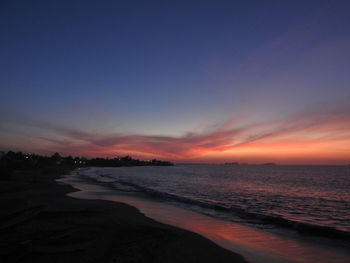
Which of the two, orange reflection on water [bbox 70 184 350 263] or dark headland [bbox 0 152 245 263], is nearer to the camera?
dark headland [bbox 0 152 245 263]

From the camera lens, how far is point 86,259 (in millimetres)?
7477

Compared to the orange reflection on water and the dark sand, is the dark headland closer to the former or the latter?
the dark sand

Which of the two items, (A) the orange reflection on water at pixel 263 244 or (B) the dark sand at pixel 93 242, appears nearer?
(B) the dark sand at pixel 93 242

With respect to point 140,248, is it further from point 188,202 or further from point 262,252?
point 188,202

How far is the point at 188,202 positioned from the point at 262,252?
1517cm

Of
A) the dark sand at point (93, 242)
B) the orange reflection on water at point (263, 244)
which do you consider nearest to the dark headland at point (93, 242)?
the dark sand at point (93, 242)

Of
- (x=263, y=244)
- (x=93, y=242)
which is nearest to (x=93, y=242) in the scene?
(x=93, y=242)

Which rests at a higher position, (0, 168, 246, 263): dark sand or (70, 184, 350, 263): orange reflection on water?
(0, 168, 246, 263): dark sand

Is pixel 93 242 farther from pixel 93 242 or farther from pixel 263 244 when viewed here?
pixel 263 244

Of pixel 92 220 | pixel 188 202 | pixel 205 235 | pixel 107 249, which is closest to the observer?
pixel 107 249

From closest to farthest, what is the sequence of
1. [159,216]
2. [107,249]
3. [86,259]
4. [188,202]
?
[86,259]
[107,249]
[159,216]
[188,202]

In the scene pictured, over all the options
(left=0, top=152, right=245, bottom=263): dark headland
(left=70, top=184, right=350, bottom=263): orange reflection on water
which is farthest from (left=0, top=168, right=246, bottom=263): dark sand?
(left=70, top=184, right=350, bottom=263): orange reflection on water

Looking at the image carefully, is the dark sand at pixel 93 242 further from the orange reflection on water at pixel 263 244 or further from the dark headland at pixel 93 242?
the orange reflection on water at pixel 263 244

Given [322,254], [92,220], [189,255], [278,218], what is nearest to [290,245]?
[322,254]
